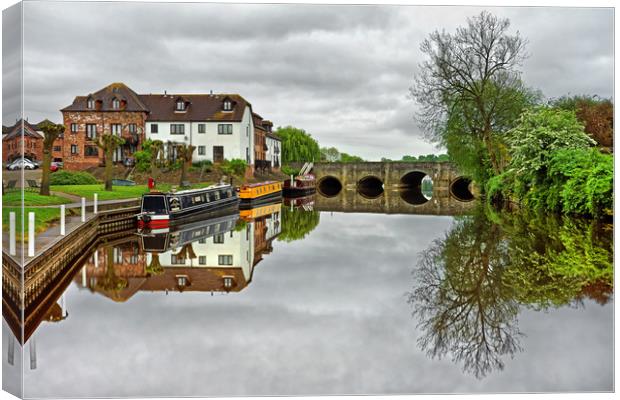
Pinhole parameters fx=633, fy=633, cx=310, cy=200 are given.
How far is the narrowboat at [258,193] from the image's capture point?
1264 inches

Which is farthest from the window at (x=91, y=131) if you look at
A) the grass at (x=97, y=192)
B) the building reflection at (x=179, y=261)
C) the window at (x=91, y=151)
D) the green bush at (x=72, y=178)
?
the building reflection at (x=179, y=261)

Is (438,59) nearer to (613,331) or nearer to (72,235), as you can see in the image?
(72,235)

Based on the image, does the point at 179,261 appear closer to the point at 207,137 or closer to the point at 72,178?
the point at 72,178

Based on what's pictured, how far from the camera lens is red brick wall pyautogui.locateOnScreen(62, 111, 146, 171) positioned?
33.7m

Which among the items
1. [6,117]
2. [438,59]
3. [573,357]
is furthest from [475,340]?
[438,59]

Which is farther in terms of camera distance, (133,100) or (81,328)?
(133,100)

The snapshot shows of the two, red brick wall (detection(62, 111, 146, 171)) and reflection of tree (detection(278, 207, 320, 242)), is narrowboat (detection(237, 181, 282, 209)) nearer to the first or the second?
reflection of tree (detection(278, 207, 320, 242))

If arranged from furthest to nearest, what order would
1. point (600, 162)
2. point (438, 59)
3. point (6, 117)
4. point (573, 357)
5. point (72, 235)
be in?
1. point (438, 59)
2. point (600, 162)
3. point (72, 235)
4. point (573, 357)
5. point (6, 117)

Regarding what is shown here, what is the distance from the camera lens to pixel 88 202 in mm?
19156

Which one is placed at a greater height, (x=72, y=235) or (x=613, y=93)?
(x=613, y=93)

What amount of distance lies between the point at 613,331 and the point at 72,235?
10.2 meters

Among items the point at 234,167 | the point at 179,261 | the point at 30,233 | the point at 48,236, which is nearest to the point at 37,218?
the point at 48,236

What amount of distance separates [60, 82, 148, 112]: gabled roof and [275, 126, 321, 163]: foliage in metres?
19.9

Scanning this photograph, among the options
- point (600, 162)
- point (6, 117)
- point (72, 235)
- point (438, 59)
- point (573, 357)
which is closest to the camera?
point (6, 117)
